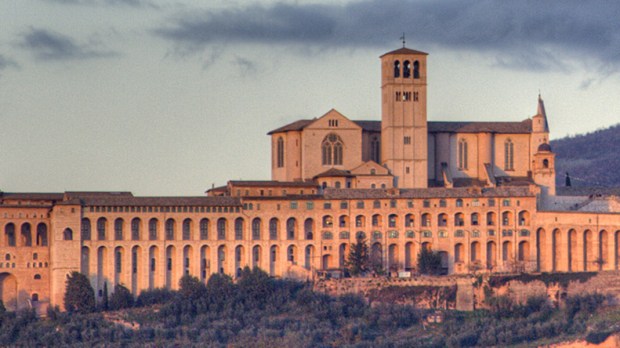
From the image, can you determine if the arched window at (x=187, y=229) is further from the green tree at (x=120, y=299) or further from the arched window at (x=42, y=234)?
the arched window at (x=42, y=234)

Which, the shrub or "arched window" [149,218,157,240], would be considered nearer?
the shrub

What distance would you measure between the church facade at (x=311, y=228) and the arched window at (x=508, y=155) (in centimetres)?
430

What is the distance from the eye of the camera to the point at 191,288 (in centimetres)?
12212

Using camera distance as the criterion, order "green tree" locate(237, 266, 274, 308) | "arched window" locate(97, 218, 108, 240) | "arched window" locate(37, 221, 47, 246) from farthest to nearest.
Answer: "arched window" locate(37, 221, 47, 246)
"arched window" locate(97, 218, 108, 240)
"green tree" locate(237, 266, 274, 308)

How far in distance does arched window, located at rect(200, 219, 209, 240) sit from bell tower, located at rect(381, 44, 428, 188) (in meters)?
14.3

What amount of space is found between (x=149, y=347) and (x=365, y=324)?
13558 mm

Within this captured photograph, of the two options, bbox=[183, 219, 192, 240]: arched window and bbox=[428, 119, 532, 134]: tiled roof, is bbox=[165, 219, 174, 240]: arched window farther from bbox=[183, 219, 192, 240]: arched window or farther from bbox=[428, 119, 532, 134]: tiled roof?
bbox=[428, 119, 532, 134]: tiled roof

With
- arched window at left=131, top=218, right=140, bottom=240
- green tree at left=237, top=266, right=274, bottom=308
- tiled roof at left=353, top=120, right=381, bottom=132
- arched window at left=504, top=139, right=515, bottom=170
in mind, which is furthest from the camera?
arched window at left=504, top=139, right=515, bottom=170

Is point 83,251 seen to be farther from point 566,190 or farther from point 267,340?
point 566,190

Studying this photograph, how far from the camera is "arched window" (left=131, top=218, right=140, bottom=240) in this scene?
126 meters

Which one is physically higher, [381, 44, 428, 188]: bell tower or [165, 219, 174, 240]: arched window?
[381, 44, 428, 188]: bell tower

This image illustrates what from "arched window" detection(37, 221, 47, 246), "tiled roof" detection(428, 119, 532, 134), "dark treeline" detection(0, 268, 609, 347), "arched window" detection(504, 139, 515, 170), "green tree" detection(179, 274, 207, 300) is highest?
"tiled roof" detection(428, 119, 532, 134)

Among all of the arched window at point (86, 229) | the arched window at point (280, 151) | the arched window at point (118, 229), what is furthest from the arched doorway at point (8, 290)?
the arched window at point (280, 151)

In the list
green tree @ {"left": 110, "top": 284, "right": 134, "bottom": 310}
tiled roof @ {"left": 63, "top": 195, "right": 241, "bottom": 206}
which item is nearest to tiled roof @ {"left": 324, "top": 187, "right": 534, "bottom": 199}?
tiled roof @ {"left": 63, "top": 195, "right": 241, "bottom": 206}
